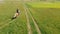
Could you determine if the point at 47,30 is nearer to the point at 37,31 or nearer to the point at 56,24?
the point at 37,31

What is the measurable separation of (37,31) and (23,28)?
2.49 ft

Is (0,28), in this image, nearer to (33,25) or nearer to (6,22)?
(6,22)

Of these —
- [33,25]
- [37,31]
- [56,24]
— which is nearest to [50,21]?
[56,24]

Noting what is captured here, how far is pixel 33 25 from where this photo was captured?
1007 cm

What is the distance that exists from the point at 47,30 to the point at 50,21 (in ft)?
6.26

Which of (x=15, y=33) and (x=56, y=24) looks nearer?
(x=15, y=33)

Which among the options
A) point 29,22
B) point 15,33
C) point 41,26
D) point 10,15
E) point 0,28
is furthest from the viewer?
point 10,15

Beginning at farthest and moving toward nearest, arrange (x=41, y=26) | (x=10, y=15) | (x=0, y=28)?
(x=10, y=15) < (x=41, y=26) < (x=0, y=28)

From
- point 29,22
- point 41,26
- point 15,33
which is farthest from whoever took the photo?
point 29,22

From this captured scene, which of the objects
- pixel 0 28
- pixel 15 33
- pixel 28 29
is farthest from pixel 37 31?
pixel 0 28

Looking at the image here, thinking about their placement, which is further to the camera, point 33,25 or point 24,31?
point 33,25

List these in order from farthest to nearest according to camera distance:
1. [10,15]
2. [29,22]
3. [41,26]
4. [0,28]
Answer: [10,15] < [29,22] < [41,26] < [0,28]

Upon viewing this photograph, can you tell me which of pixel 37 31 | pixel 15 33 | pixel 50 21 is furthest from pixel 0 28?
pixel 50 21

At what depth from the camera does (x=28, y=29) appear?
9.26 metres
